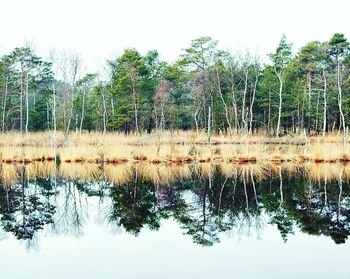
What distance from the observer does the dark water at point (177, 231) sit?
445cm

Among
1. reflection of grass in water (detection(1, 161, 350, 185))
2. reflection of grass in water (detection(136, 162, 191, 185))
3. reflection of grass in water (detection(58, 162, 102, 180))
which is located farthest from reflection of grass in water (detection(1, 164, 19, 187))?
reflection of grass in water (detection(136, 162, 191, 185))

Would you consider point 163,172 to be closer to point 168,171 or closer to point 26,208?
point 168,171

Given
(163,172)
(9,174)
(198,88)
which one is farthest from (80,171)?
(198,88)

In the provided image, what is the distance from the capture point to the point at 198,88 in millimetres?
32219

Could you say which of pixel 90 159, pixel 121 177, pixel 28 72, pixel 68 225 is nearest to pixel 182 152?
pixel 90 159

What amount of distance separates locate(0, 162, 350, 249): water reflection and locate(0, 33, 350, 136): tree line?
59.3ft

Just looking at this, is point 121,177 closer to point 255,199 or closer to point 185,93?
point 255,199

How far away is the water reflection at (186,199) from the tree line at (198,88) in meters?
18.1

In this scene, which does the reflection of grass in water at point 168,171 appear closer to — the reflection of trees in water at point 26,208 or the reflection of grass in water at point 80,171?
the reflection of grass in water at point 80,171

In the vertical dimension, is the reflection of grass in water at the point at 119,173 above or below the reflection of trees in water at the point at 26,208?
above

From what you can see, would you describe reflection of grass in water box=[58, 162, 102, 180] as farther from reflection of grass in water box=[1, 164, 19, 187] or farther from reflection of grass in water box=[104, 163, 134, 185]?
reflection of grass in water box=[1, 164, 19, 187]

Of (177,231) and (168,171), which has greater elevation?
(168,171)

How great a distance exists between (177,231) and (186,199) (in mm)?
2425

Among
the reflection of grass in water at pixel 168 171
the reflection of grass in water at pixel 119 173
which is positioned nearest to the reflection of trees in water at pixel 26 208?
the reflection of grass in water at pixel 168 171
